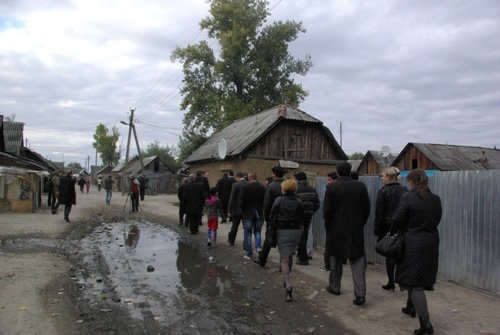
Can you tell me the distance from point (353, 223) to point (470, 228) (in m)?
2.12

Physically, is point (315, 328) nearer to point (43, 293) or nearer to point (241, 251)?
point (43, 293)

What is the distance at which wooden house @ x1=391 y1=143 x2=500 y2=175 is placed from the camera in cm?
2628

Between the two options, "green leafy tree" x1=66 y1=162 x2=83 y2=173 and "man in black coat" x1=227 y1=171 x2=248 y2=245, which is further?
"green leafy tree" x1=66 y1=162 x2=83 y2=173

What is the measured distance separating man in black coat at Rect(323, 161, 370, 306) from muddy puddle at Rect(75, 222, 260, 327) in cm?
161

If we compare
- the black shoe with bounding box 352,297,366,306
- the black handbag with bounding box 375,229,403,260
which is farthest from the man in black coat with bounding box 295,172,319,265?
the black handbag with bounding box 375,229,403,260

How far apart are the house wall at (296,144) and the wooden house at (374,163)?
18.7 meters

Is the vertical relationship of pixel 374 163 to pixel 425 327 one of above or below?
above

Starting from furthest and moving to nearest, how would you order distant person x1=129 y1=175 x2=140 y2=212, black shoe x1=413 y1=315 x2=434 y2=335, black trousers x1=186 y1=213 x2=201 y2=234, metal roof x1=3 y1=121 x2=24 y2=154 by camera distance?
1. metal roof x1=3 y1=121 x2=24 y2=154
2. distant person x1=129 y1=175 x2=140 y2=212
3. black trousers x1=186 y1=213 x2=201 y2=234
4. black shoe x1=413 y1=315 x2=434 y2=335

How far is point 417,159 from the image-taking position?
2836cm

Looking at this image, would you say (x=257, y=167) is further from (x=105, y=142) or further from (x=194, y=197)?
(x=105, y=142)

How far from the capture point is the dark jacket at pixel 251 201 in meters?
8.07

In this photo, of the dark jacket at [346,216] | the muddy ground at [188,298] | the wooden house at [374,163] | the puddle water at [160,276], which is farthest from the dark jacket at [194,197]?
the wooden house at [374,163]

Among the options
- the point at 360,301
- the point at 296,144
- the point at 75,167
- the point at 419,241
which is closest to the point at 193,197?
the point at 360,301

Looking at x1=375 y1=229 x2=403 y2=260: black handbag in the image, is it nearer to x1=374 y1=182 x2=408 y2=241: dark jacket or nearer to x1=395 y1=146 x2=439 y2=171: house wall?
x1=374 y1=182 x2=408 y2=241: dark jacket
